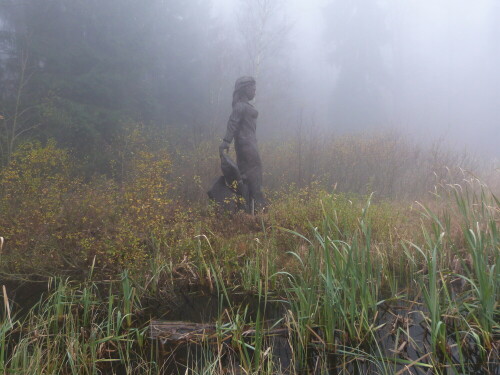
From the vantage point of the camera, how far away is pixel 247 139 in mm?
6176

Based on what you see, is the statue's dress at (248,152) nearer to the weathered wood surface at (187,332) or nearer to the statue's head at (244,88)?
the statue's head at (244,88)

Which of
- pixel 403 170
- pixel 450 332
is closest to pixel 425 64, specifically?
pixel 403 170

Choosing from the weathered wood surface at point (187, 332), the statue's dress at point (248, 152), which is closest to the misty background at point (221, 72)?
the statue's dress at point (248, 152)

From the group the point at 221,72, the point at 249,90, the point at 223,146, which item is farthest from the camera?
the point at 221,72

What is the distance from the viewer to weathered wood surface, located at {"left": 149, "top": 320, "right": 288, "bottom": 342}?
248 cm

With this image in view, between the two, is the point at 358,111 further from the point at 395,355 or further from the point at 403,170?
the point at 395,355

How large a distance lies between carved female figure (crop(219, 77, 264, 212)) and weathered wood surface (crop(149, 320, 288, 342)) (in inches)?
140

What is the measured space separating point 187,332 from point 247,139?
4.03 metres

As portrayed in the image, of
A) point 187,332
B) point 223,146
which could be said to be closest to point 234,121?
point 223,146

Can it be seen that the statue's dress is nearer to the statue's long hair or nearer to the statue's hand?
the statue's long hair

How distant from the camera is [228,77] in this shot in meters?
18.6

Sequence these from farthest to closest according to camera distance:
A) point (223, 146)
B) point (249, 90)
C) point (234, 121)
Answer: point (249, 90)
point (234, 121)
point (223, 146)

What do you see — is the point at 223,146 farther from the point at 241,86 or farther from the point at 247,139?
the point at 241,86

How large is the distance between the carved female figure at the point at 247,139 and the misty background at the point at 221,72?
2374 mm
